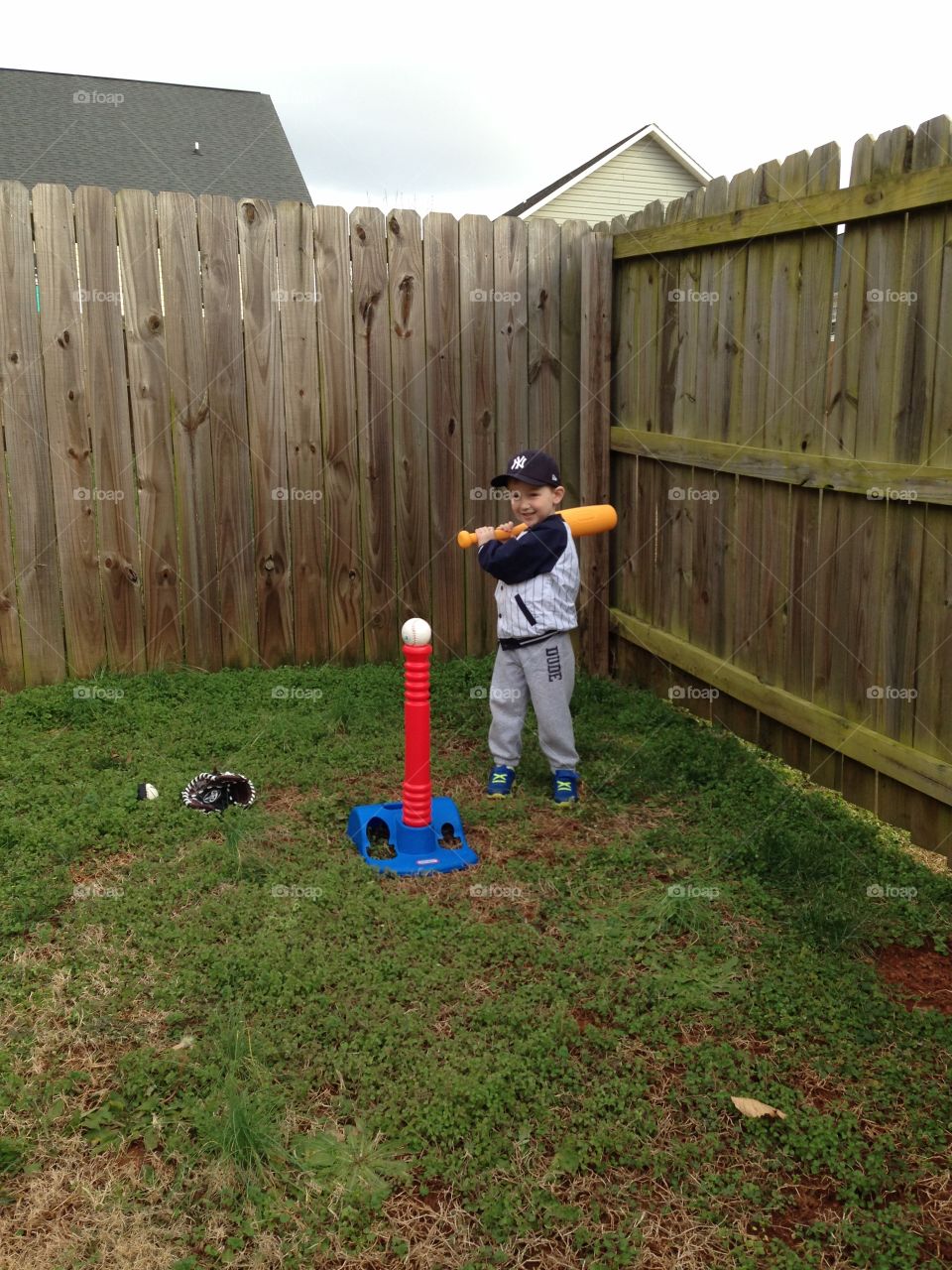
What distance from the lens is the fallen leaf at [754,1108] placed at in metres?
2.61

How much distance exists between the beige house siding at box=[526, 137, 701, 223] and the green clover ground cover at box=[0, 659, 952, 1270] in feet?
55.5

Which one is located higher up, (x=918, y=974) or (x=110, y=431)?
(x=110, y=431)

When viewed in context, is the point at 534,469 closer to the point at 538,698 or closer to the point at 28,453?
the point at 538,698

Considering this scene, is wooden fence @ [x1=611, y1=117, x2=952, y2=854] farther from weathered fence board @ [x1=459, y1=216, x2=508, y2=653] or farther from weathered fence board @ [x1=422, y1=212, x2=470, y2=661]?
weathered fence board @ [x1=422, y1=212, x2=470, y2=661]

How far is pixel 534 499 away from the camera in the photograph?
4348 millimetres

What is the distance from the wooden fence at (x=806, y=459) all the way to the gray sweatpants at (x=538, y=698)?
3.17ft

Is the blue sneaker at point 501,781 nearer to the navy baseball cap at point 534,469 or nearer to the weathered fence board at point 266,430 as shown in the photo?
the navy baseball cap at point 534,469

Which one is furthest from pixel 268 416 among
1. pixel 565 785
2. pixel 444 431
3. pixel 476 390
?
pixel 565 785

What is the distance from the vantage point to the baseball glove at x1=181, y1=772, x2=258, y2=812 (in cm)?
425

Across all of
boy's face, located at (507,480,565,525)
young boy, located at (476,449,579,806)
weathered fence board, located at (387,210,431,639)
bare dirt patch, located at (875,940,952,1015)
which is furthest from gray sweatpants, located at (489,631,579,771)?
weathered fence board, located at (387,210,431,639)

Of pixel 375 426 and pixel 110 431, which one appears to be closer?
pixel 110 431

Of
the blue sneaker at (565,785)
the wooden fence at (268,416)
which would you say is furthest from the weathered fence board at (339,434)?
the blue sneaker at (565,785)

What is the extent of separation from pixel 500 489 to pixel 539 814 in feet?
7.81

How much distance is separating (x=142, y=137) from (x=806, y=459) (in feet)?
56.0
